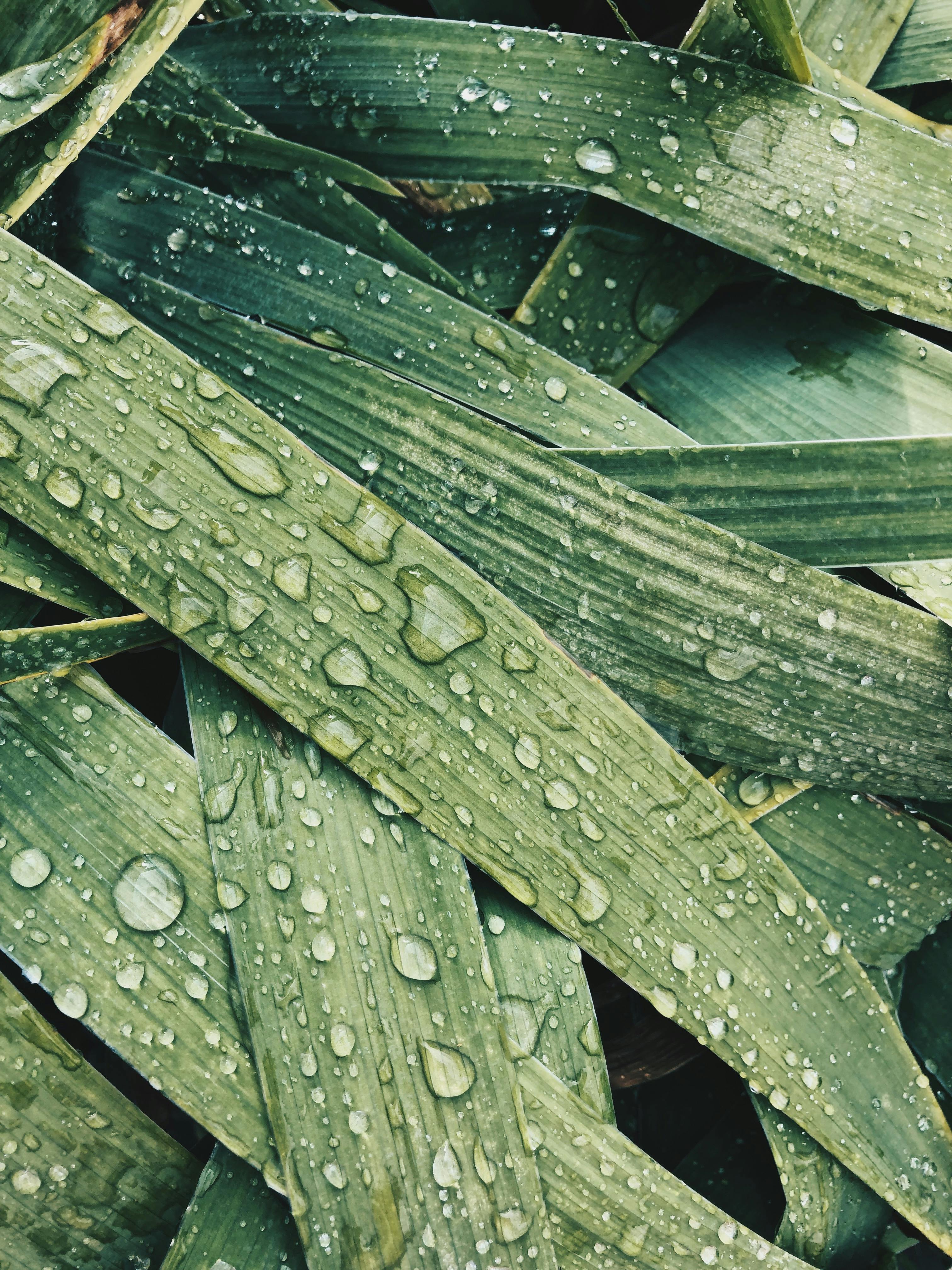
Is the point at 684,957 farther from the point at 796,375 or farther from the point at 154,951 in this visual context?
the point at 796,375

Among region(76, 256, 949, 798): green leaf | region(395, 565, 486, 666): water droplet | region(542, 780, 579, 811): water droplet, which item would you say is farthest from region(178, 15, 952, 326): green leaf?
region(542, 780, 579, 811): water droplet

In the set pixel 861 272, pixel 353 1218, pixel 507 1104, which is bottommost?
pixel 353 1218

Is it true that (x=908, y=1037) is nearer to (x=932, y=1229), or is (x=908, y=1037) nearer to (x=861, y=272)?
(x=932, y=1229)

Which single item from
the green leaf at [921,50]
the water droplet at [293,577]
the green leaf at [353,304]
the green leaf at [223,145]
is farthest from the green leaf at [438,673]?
the green leaf at [921,50]

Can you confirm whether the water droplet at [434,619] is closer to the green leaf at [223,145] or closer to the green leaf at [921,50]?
the green leaf at [223,145]

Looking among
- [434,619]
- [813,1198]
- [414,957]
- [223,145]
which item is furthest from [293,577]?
[813,1198]

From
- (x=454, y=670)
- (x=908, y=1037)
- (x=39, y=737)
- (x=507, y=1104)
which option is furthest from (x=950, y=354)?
(x=39, y=737)

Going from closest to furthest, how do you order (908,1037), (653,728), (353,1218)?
(353,1218) < (653,728) < (908,1037)

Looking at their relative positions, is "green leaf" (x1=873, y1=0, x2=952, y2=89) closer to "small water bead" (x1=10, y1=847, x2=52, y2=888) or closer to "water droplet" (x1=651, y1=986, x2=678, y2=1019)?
"water droplet" (x1=651, y1=986, x2=678, y2=1019)
